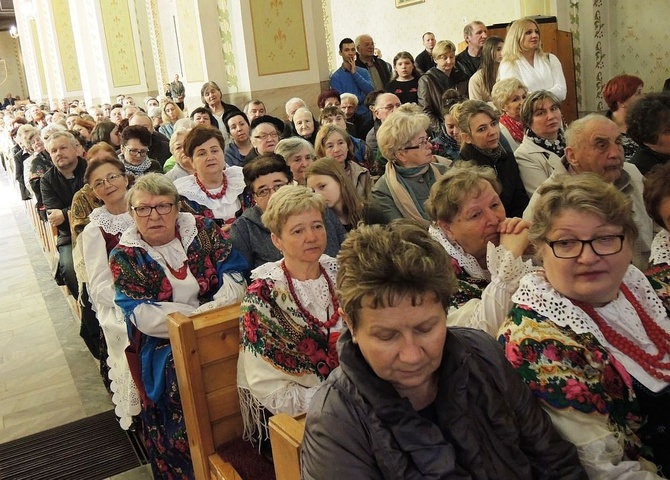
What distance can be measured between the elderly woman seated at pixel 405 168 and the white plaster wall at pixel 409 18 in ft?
21.9

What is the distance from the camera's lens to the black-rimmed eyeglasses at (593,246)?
1.58m

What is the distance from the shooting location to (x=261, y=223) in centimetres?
298

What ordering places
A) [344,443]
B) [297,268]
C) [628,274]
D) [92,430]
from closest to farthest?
[344,443], [628,274], [297,268], [92,430]

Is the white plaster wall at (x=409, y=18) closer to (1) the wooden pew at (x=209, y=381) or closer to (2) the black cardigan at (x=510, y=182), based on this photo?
(2) the black cardigan at (x=510, y=182)

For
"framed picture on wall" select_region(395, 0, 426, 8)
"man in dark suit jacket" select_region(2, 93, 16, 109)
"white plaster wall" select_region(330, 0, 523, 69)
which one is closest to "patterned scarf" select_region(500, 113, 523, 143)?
"white plaster wall" select_region(330, 0, 523, 69)

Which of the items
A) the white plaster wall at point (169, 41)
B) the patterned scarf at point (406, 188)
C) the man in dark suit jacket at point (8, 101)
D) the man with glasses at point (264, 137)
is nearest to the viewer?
the patterned scarf at point (406, 188)

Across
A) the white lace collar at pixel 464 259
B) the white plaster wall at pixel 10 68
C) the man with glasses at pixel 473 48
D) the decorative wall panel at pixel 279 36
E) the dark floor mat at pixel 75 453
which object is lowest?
the dark floor mat at pixel 75 453

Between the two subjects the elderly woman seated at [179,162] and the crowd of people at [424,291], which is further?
the elderly woman seated at [179,162]

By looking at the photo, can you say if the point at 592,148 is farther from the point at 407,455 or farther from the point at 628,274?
the point at 407,455

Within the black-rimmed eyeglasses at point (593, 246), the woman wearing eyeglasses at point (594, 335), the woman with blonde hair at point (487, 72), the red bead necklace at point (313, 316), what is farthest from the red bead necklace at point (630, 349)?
the woman with blonde hair at point (487, 72)

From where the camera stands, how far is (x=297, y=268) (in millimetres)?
2227

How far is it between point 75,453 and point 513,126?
301cm

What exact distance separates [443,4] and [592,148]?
9064mm

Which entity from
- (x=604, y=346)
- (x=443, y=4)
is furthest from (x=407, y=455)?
(x=443, y=4)
